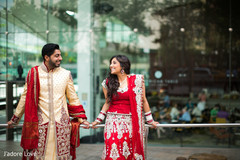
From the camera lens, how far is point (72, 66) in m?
9.54

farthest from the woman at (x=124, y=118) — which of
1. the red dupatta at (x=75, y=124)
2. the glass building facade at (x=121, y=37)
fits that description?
the glass building facade at (x=121, y=37)

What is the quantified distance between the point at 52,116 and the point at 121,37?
A: 7.06 metres

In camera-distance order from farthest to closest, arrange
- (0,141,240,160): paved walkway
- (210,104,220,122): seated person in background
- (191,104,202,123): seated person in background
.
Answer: (191,104,202,123): seated person in background, (210,104,220,122): seated person in background, (0,141,240,160): paved walkway

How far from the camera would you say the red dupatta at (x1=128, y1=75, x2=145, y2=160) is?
2986 mm

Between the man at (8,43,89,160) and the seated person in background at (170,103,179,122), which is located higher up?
the man at (8,43,89,160)

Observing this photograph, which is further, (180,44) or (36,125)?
(180,44)

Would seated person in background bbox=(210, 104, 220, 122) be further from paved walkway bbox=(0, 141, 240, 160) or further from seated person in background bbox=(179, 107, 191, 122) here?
paved walkway bbox=(0, 141, 240, 160)

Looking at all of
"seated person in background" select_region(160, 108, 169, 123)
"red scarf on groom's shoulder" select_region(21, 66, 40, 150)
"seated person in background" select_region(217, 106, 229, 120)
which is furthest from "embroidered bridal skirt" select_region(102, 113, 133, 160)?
"seated person in background" select_region(217, 106, 229, 120)

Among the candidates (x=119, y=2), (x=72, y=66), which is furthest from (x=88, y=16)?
(x=72, y=66)

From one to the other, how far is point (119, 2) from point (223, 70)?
431 centimetres

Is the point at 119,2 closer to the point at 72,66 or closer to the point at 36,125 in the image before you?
the point at 72,66

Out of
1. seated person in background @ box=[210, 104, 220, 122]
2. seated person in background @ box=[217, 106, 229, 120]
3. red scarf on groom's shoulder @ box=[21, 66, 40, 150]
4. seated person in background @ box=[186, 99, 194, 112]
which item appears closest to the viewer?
red scarf on groom's shoulder @ box=[21, 66, 40, 150]

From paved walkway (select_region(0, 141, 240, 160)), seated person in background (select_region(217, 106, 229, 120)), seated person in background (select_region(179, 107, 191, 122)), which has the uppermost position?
paved walkway (select_region(0, 141, 240, 160))

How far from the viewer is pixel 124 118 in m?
3.04
